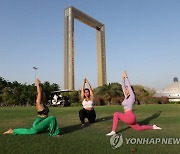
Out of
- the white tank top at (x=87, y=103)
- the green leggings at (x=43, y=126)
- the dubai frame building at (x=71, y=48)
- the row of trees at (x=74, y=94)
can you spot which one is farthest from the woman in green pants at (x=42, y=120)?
the dubai frame building at (x=71, y=48)

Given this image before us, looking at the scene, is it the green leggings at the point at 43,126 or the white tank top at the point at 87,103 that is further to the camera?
Answer: the white tank top at the point at 87,103

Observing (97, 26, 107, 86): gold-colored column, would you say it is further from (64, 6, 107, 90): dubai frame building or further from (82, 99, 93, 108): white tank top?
(82, 99, 93, 108): white tank top

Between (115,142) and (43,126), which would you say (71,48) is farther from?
(115,142)

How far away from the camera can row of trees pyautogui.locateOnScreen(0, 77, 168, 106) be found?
1604 inches

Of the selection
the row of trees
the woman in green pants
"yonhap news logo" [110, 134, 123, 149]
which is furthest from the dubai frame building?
"yonhap news logo" [110, 134, 123, 149]

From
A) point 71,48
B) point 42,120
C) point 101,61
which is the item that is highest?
point 71,48

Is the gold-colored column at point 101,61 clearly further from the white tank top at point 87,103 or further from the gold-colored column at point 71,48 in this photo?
the white tank top at point 87,103

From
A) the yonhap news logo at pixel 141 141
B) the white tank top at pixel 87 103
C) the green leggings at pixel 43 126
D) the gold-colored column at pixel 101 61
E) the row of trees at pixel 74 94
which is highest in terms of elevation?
the gold-colored column at pixel 101 61

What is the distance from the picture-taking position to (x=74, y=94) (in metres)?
41.9

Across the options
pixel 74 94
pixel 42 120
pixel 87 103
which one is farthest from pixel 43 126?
pixel 74 94

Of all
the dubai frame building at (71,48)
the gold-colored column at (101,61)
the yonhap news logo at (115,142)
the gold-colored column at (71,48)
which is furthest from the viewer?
the gold-colored column at (101,61)

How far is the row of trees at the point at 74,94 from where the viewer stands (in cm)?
4075

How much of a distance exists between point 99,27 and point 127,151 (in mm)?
73143

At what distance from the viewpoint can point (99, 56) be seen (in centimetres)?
7481
